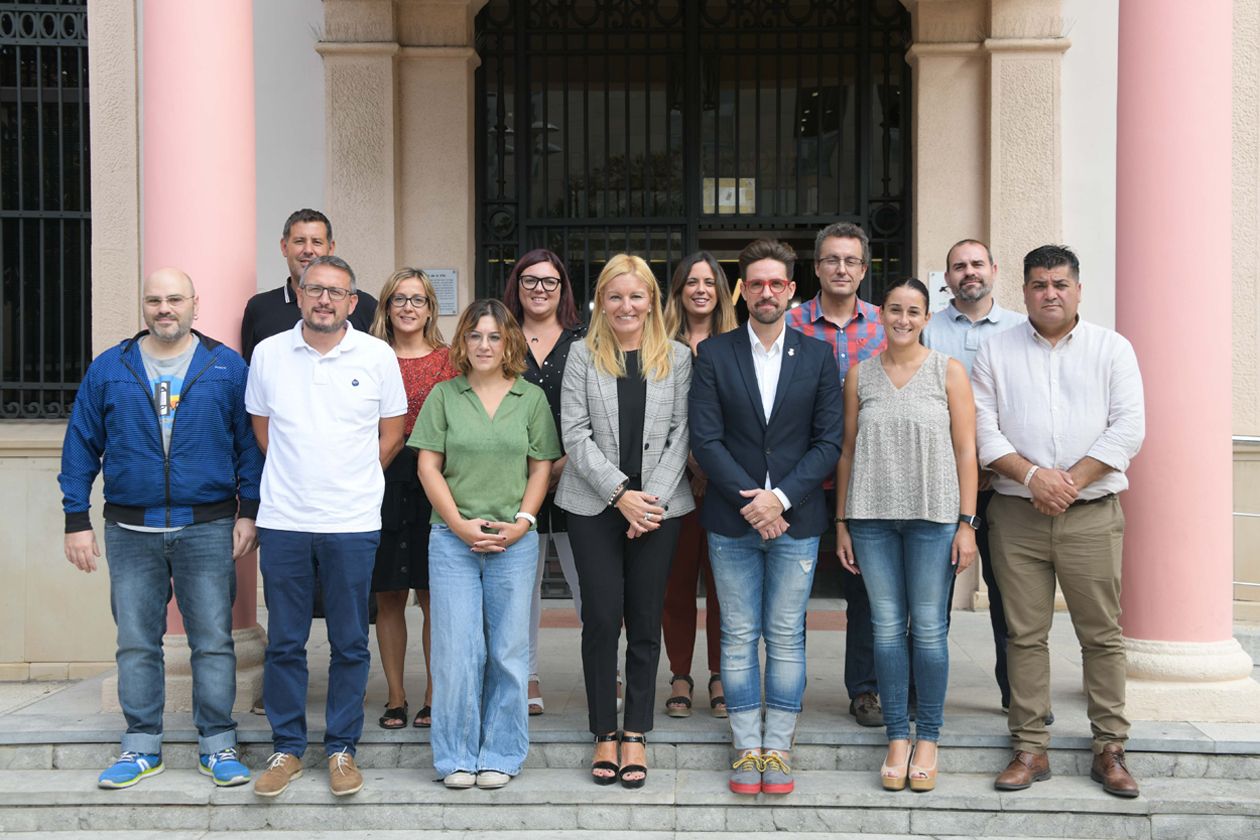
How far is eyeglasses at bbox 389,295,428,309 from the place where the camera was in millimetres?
4844

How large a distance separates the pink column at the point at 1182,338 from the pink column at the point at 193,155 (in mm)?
3915

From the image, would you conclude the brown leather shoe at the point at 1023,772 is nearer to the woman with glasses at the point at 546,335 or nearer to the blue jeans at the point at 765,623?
the blue jeans at the point at 765,623

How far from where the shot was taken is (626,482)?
4.45 metres

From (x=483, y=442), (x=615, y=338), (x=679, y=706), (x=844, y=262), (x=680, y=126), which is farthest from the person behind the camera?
(x=680, y=126)

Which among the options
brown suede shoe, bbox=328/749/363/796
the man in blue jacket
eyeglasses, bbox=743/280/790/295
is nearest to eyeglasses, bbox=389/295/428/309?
the man in blue jacket

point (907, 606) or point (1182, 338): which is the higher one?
point (1182, 338)

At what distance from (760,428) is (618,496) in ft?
1.93

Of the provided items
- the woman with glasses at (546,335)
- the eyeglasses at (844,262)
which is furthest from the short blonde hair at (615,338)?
the eyeglasses at (844,262)

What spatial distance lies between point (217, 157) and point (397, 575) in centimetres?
202

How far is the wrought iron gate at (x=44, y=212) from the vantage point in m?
7.36

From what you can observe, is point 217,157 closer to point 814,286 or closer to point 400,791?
point 400,791

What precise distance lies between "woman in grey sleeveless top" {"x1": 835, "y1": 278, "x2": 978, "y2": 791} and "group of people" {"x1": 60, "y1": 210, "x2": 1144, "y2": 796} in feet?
0.04

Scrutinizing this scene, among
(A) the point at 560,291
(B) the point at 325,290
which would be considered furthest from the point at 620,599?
(B) the point at 325,290

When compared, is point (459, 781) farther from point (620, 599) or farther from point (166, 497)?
point (166, 497)
